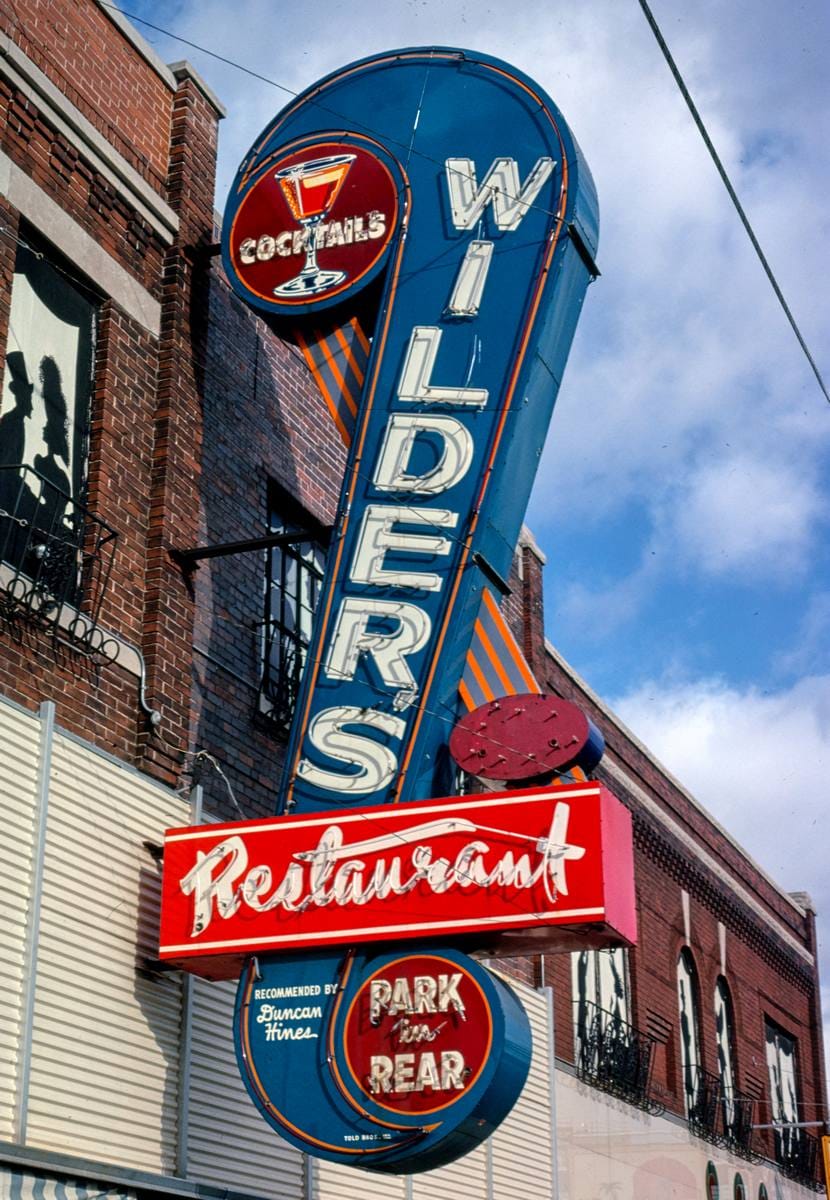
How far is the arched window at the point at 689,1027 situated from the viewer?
76.4 feet

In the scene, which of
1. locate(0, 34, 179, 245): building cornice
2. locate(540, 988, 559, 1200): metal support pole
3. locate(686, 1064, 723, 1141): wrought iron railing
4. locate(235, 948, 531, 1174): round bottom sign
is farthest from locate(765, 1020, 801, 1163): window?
locate(0, 34, 179, 245): building cornice

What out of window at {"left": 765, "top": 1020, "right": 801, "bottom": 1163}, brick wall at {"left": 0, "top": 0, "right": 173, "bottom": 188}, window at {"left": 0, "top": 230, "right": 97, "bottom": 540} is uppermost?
brick wall at {"left": 0, "top": 0, "right": 173, "bottom": 188}

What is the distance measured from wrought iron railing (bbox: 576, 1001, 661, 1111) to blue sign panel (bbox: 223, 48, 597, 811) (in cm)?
879

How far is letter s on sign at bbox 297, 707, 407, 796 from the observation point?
38.4 feet

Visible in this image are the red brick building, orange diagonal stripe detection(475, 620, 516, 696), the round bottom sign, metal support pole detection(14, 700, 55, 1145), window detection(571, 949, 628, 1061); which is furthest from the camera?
window detection(571, 949, 628, 1061)

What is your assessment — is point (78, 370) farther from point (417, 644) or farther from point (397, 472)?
point (417, 644)

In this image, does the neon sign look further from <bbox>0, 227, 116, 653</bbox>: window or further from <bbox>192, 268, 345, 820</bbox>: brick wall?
<bbox>0, 227, 116, 653</bbox>: window

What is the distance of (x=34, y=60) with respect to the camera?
12.9m

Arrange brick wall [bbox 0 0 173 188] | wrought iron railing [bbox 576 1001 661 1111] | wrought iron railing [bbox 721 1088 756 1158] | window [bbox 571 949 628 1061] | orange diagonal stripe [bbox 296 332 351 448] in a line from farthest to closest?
wrought iron railing [bbox 721 1088 756 1158] → window [bbox 571 949 628 1061] → wrought iron railing [bbox 576 1001 661 1111] → orange diagonal stripe [bbox 296 332 351 448] → brick wall [bbox 0 0 173 188]

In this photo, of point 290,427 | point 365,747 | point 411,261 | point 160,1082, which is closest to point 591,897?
point 365,747

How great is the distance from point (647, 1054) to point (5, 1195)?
13201mm

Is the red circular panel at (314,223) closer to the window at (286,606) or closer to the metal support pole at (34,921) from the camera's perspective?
the window at (286,606)

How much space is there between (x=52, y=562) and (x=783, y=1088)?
2011 centimetres

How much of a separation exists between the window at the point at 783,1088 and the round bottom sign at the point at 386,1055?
17.6m
